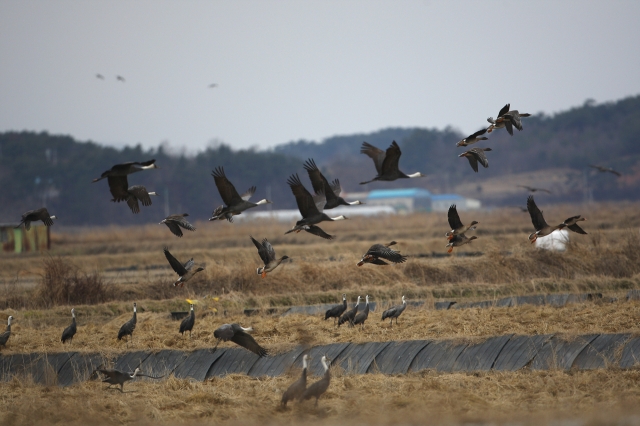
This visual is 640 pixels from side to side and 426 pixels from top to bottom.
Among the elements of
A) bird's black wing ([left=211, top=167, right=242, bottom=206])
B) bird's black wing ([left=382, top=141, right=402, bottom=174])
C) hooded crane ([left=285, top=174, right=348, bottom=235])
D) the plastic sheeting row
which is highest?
bird's black wing ([left=382, top=141, right=402, bottom=174])

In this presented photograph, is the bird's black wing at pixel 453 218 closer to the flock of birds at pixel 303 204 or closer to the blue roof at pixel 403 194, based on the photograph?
the flock of birds at pixel 303 204

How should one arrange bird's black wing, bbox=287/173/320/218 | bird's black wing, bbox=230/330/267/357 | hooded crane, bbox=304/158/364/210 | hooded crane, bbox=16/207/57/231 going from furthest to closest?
hooded crane, bbox=16/207/57/231, hooded crane, bbox=304/158/364/210, bird's black wing, bbox=287/173/320/218, bird's black wing, bbox=230/330/267/357

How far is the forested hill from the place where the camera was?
319 feet

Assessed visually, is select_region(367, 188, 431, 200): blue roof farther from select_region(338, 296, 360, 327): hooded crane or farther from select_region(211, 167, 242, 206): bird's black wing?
select_region(211, 167, 242, 206): bird's black wing

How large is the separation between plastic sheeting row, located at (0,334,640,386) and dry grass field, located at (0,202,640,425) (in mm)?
415

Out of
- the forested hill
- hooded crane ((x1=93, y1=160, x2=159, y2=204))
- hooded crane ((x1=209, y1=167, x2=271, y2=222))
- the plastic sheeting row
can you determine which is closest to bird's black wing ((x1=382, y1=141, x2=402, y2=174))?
hooded crane ((x1=209, y1=167, x2=271, y2=222))

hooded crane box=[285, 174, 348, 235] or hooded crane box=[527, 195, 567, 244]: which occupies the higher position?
hooded crane box=[285, 174, 348, 235]

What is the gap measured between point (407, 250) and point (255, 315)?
15228 mm

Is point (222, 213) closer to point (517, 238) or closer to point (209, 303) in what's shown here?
point (209, 303)

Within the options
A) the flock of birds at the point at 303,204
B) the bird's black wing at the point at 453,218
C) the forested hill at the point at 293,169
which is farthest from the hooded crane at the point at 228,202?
the forested hill at the point at 293,169

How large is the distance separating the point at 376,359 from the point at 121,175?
5172mm

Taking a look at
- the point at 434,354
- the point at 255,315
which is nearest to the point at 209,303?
the point at 255,315

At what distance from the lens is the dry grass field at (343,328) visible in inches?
456

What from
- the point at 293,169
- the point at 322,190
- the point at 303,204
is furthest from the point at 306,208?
the point at 293,169
